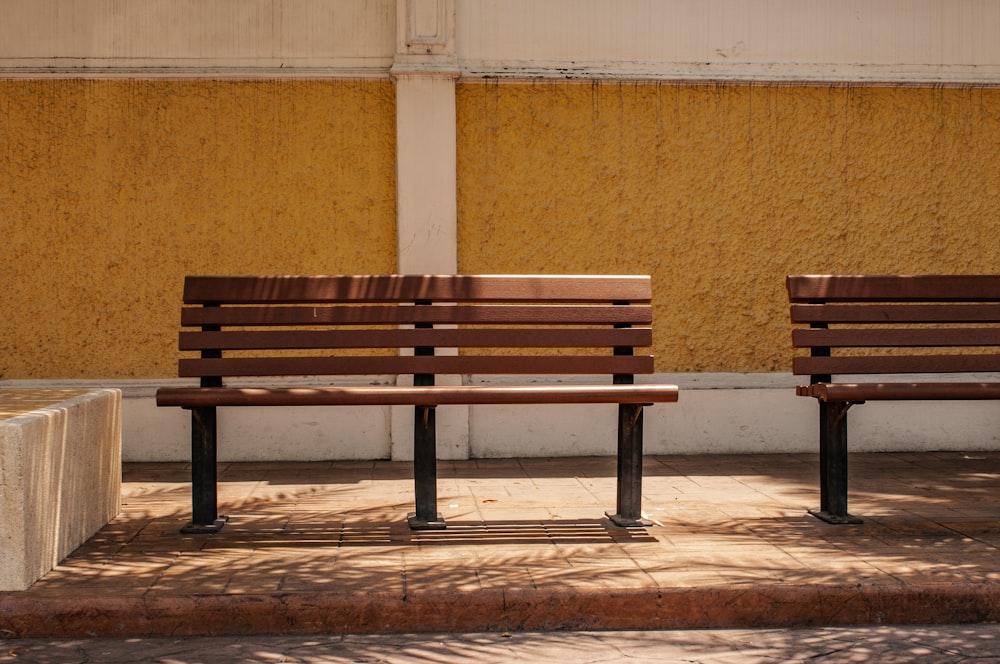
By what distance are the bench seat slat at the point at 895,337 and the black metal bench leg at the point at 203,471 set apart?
2614mm

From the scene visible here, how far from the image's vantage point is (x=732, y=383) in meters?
7.24

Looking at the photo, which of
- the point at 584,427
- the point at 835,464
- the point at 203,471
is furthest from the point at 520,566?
the point at 584,427

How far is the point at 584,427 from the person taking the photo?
7.12 meters

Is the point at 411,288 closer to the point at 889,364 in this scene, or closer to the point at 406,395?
the point at 406,395

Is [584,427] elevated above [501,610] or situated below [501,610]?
above

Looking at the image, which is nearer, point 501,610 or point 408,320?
point 501,610

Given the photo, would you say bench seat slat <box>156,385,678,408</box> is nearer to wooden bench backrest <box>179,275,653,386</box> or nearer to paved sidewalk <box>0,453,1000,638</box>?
wooden bench backrest <box>179,275,653,386</box>

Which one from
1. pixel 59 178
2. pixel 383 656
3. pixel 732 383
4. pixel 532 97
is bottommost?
pixel 383 656

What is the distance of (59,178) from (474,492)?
340 cm

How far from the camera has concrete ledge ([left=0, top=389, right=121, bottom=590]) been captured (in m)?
3.78

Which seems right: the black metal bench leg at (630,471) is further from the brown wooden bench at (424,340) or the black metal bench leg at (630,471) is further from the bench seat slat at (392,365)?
the bench seat slat at (392,365)

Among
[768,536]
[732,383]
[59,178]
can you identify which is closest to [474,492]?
[768,536]

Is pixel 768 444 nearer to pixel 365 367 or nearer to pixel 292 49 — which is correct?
pixel 365 367

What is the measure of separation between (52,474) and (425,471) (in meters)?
1.53
